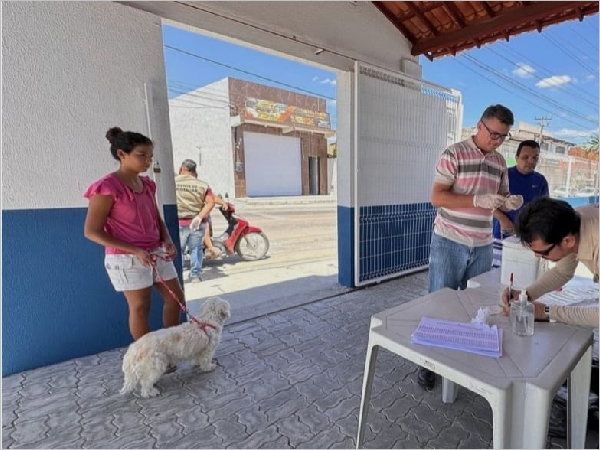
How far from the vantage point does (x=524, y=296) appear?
3.71ft

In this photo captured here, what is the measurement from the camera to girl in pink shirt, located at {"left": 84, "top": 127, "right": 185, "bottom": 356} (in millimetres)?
1616

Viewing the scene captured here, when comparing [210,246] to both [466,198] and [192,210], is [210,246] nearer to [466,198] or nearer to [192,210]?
[192,210]

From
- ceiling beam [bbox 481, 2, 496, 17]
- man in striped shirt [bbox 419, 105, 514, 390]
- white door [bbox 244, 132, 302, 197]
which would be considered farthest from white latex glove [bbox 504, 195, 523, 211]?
white door [bbox 244, 132, 302, 197]

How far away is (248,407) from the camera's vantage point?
1651mm

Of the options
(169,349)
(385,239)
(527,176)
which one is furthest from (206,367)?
(527,176)

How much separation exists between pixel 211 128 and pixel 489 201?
533 inches

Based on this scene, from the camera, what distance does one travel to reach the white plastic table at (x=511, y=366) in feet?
2.69

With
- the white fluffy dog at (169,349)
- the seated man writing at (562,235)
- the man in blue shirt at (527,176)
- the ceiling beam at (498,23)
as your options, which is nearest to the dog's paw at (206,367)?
the white fluffy dog at (169,349)

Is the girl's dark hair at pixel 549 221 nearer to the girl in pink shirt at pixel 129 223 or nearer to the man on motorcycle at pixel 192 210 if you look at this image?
the girl in pink shirt at pixel 129 223

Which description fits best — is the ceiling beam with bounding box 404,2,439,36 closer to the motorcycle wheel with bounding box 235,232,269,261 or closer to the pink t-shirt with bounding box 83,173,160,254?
the pink t-shirt with bounding box 83,173,160,254

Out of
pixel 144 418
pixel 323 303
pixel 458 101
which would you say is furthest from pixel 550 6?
pixel 144 418

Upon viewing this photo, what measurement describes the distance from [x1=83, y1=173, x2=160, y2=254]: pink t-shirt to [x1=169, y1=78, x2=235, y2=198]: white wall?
39.0ft

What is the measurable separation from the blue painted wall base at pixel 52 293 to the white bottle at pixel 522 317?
7.25 ft

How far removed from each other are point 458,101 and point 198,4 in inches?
128
